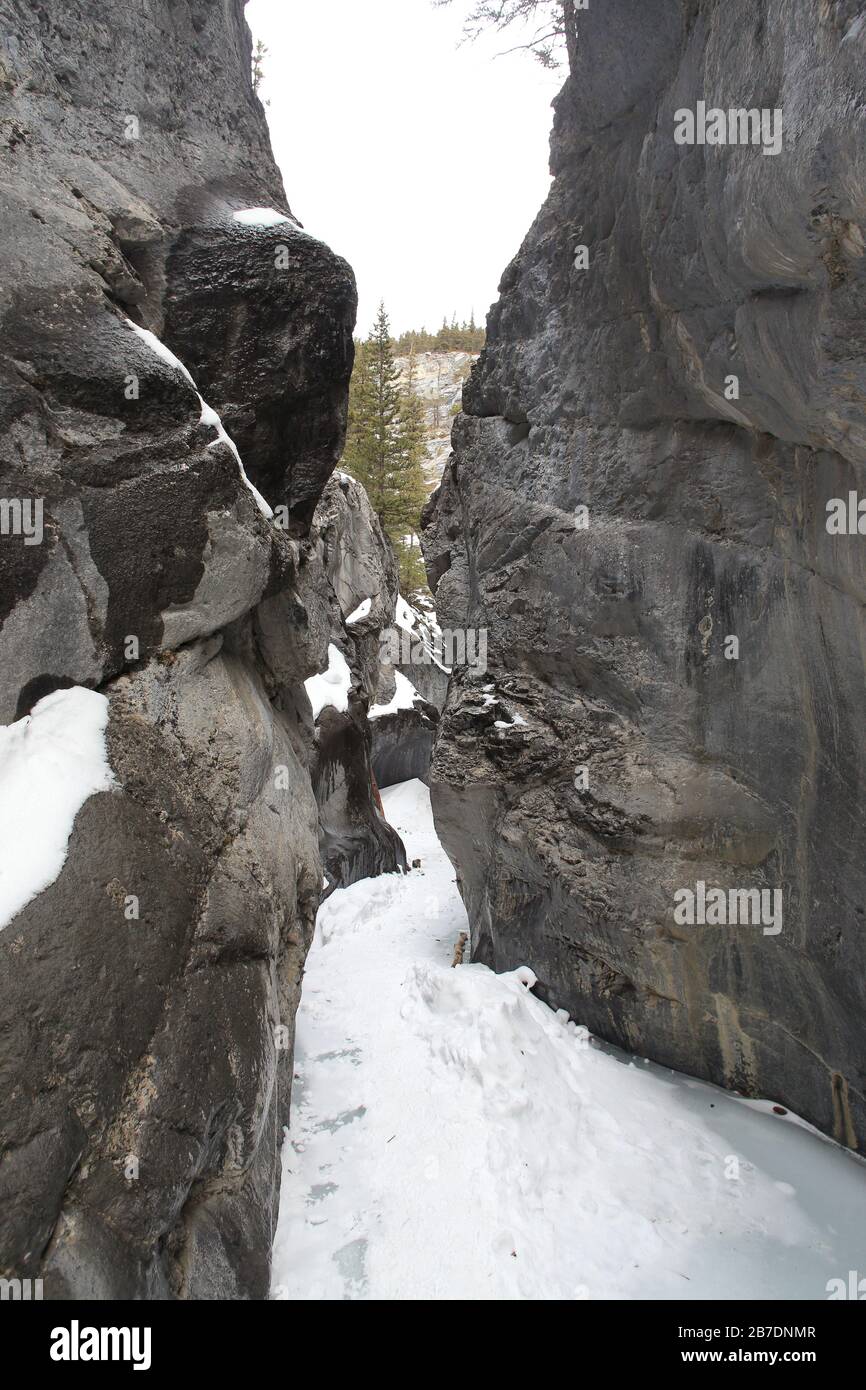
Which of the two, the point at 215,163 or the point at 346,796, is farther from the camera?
the point at 346,796

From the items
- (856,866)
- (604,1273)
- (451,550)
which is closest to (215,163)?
(451,550)

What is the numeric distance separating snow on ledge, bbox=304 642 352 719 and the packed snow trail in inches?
260

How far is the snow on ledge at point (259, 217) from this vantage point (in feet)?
19.0

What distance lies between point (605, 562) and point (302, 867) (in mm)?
4137

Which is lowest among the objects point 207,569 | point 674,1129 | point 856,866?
point 674,1129

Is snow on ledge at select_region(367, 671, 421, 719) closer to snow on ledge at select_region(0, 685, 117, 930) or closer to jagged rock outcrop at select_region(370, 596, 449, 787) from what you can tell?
jagged rock outcrop at select_region(370, 596, 449, 787)

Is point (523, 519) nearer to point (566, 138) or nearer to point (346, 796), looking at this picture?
point (566, 138)

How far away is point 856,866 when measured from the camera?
17.9ft

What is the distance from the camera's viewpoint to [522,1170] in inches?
210

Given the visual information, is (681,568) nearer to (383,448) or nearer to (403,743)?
(403,743)

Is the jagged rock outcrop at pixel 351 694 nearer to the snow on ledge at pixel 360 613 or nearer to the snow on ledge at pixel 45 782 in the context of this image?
the snow on ledge at pixel 360 613

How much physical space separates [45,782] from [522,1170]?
13.8 feet

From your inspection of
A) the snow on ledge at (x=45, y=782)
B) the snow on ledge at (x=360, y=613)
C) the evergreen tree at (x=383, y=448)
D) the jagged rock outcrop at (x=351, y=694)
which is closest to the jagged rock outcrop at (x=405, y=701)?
the jagged rock outcrop at (x=351, y=694)

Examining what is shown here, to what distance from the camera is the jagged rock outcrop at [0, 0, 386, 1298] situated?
3.38 meters
